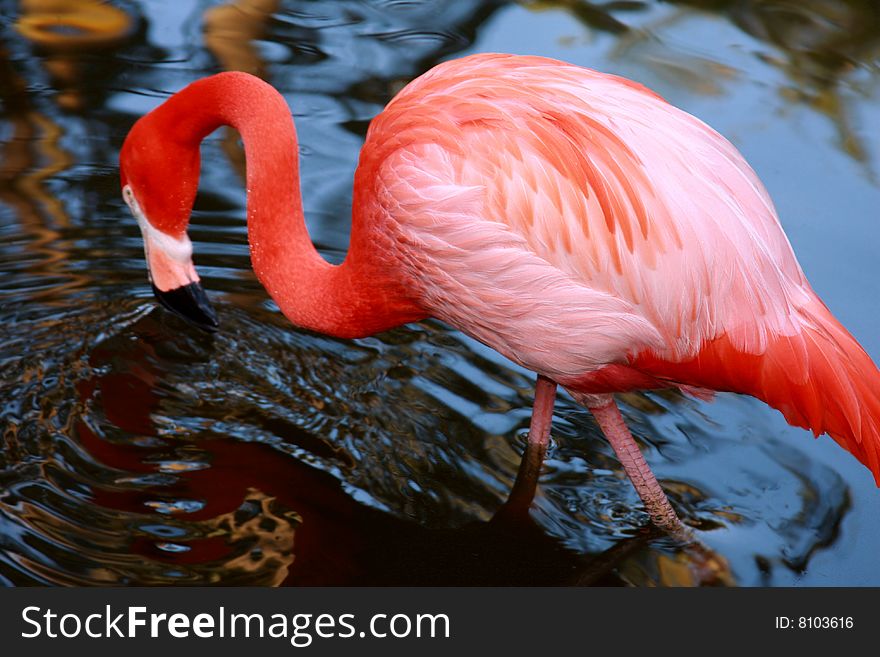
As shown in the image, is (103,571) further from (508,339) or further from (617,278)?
(617,278)

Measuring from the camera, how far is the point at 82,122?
5.42 m

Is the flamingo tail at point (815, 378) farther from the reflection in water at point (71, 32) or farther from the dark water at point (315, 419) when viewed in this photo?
the reflection in water at point (71, 32)

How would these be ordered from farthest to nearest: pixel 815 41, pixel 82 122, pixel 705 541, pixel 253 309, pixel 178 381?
pixel 815 41 < pixel 82 122 < pixel 253 309 < pixel 178 381 < pixel 705 541

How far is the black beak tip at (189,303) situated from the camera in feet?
13.2

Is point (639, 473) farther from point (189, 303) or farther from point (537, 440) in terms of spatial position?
point (189, 303)

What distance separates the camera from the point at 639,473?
3.58 metres

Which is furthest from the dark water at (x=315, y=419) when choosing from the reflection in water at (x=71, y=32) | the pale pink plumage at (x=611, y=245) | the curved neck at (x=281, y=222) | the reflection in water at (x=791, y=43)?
the pale pink plumage at (x=611, y=245)

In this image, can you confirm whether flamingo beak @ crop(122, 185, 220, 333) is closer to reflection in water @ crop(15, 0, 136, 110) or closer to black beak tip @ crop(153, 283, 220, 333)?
black beak tip @ crop(153, 283, 220, 333)

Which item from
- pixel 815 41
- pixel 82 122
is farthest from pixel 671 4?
pixel 82 122

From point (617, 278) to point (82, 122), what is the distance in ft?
10.5

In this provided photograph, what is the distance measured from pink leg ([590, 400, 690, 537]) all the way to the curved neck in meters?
0.68

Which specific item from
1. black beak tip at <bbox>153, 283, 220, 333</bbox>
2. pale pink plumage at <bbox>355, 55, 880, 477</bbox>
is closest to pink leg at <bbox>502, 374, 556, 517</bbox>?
pale pink plumage at <bbox>355, 55, 880, 477</bbox>

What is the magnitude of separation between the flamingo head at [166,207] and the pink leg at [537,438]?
120 centimetres

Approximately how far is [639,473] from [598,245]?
2.64 ft
